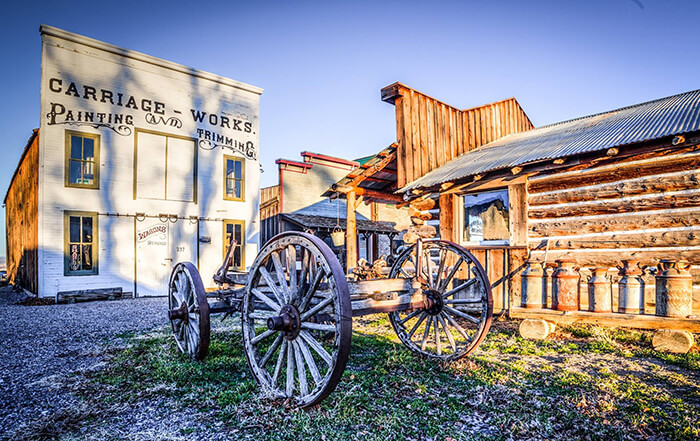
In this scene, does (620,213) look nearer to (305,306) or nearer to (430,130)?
(430,130)

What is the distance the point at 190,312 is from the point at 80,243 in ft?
29.2

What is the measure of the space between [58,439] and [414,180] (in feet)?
26.1

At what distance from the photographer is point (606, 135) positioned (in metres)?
6.91

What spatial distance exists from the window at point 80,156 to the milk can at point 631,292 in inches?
504

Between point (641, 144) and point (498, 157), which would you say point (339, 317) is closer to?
point (641, 144)

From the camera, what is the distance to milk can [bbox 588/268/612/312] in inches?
221

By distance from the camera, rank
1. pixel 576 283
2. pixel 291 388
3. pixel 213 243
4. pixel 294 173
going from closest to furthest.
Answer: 1. pixel 291 388
2. pixel 576 283
3. pixel 213 243
4. pixel 294 173

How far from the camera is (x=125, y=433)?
3.03 metres

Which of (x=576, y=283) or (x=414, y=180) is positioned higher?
(x=414, y=180)

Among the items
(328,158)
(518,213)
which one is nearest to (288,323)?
(518,213)

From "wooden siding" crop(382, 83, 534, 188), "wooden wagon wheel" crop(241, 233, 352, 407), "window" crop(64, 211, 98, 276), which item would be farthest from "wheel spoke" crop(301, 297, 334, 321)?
"window" crop(64, 211, 98, 276)

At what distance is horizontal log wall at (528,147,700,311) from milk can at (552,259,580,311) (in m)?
0.76

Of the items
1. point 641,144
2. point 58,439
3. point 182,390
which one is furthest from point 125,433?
point 641,144

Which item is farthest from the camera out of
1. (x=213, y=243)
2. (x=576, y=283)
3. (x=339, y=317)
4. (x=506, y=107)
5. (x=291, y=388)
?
(x=213, y=243)
